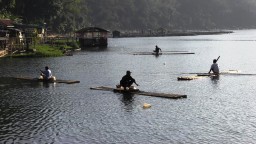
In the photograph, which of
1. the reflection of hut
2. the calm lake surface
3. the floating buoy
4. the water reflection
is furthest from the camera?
the reflection of hut

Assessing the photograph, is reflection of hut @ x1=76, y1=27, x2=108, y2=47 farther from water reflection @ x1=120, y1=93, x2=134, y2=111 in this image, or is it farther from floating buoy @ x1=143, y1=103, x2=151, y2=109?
floating buoy @ x1=143, y1=103, x2=151, y2=109

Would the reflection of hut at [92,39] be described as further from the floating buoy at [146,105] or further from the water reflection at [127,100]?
the floating buoy at [146,105]

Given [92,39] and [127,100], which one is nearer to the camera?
[127,100]

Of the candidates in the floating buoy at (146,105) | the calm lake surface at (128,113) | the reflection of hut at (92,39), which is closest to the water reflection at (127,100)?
the calm lake surface at (128,113)

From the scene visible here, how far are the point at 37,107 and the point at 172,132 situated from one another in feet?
43.9

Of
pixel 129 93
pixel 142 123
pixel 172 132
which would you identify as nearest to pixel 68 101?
pixel 129 93

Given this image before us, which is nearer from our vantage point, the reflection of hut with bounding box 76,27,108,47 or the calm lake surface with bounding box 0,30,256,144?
the calm lake surface with bounding box 0,30,256,144

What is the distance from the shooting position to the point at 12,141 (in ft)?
84.9

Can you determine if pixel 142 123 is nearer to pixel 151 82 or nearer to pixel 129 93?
pixel 129 93

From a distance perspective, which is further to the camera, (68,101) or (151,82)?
(151,82)

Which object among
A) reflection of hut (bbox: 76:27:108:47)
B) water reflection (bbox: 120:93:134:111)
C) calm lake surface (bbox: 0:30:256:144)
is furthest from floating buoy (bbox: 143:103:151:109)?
reflection of hut (bbox: 76:27:108:47)

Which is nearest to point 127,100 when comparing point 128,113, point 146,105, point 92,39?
point 146,105

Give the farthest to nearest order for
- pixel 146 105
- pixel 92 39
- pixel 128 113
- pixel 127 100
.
Answer: pixel 92 39 → pixel 127 100 → pixel 146 105 → pixel 128 113

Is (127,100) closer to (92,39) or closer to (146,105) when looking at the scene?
(146,105)
